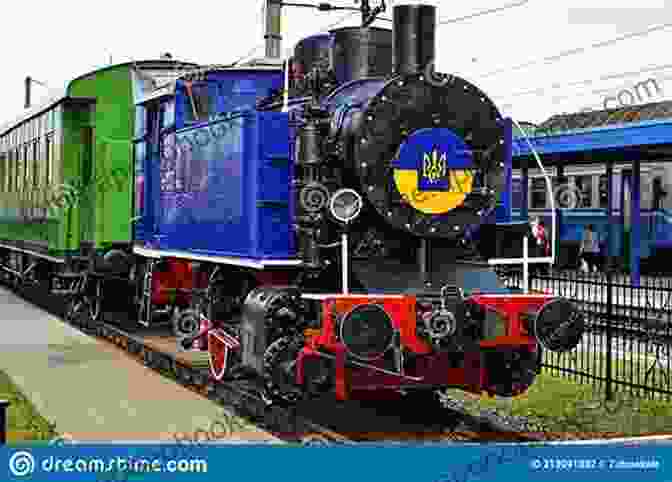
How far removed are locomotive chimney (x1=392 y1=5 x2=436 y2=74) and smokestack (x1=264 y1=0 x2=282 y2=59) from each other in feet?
41.0

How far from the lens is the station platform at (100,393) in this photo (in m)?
8.79

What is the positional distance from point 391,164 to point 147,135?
244 inches

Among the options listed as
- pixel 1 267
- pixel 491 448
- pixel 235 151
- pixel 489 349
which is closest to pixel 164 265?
pixel 235 151

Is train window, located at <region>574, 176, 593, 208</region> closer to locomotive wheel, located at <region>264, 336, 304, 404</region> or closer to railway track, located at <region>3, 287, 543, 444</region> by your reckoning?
railway track, located at <region>3, 287, 543, 444</region>

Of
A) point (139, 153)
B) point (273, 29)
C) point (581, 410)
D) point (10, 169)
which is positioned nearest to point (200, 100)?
point (139, 153)

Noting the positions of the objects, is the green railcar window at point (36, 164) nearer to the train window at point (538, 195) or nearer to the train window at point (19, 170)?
the train window at point (19, 170)

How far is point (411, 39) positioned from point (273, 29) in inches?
513

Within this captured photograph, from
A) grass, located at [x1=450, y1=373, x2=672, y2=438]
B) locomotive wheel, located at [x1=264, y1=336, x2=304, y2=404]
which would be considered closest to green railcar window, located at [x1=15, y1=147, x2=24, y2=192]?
grass, located at [x1=450, y1=373, x2=672, y2=438]

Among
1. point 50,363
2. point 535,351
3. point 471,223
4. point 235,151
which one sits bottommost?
point 50,363

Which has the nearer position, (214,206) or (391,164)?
(391,164)

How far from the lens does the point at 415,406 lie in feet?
32.8

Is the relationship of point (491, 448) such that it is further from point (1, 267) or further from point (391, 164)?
point (1, 267)

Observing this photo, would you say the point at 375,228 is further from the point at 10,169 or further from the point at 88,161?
the point at 10,169

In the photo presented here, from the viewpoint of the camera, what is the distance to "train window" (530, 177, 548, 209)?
32844 millimetres
